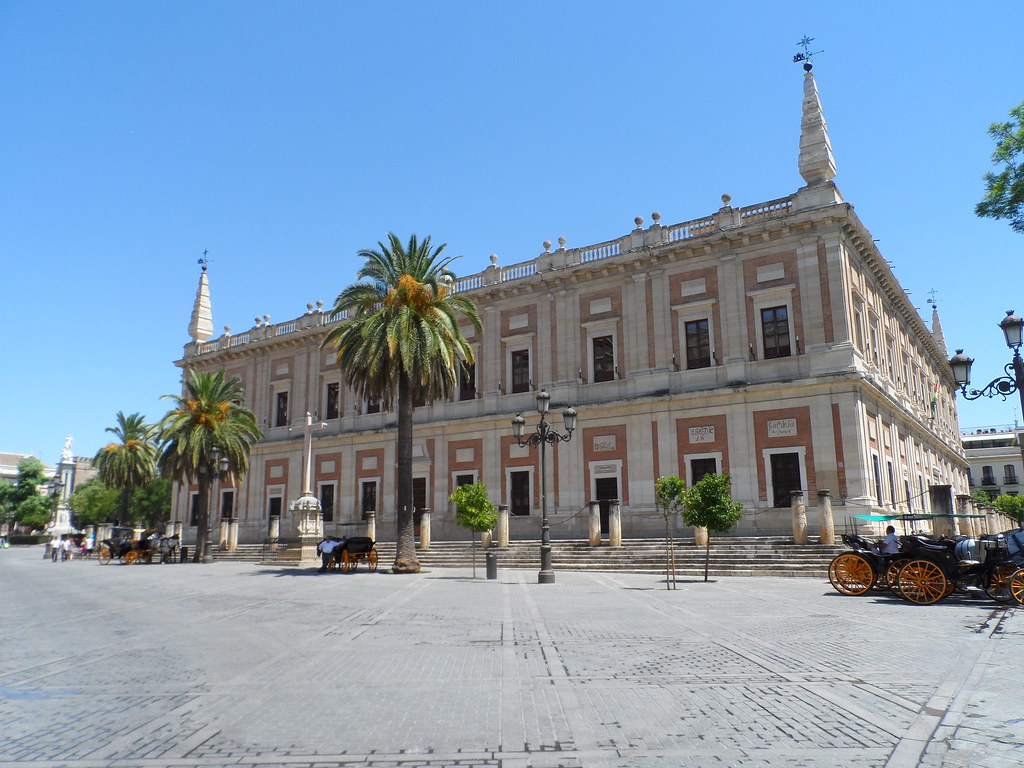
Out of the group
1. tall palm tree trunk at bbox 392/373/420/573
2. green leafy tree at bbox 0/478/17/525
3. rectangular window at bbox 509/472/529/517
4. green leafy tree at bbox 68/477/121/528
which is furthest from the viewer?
green leafy tree at bbox 0/478/17/525

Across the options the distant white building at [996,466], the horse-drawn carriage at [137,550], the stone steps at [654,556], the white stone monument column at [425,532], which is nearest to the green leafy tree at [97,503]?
the horse-drawn carriage at [137,550]

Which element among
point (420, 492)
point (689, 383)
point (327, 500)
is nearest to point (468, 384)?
point (420, 492)

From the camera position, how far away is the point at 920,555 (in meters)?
12.4

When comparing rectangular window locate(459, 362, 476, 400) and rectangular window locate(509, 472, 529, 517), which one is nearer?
rectangular window locate(509, 472, 529, 517)

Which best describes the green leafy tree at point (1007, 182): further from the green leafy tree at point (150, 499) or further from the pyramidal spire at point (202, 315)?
the green leafy tree at point (150, 499)

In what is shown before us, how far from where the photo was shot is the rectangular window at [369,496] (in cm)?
3441

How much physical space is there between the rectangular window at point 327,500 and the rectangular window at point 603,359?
15053 mm

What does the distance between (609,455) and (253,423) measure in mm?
17437

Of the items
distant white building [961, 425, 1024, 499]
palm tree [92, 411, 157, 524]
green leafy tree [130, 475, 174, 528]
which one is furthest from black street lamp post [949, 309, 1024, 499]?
distant white building [961, 425, 1024, 499]

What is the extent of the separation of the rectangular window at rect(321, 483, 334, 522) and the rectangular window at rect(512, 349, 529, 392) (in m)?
11.3

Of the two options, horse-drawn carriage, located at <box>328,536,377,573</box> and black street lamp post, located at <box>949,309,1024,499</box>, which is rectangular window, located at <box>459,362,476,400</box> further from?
→ black street lamp post, located at <box>949,309,1024,499</box>

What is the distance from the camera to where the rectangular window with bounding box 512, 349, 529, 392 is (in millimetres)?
31156

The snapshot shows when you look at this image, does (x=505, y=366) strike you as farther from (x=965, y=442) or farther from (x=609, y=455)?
(x=965, y=442)

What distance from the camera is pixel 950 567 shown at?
12.1m
